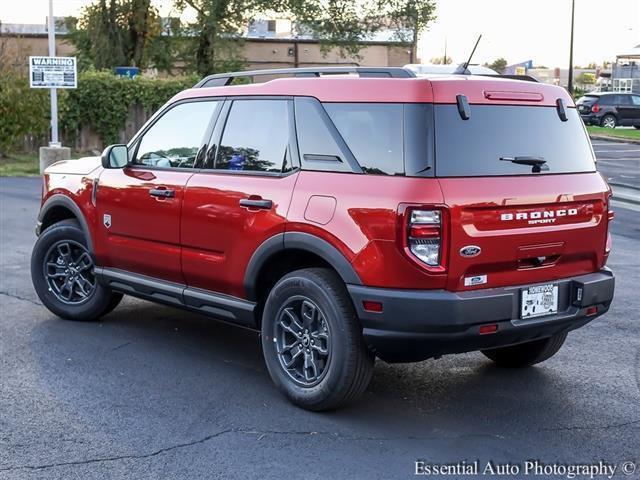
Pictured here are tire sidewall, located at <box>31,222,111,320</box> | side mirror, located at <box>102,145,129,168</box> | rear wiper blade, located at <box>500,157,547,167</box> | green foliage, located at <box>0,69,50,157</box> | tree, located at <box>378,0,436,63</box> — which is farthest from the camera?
tree, located at <box>378,0,436,63</box>

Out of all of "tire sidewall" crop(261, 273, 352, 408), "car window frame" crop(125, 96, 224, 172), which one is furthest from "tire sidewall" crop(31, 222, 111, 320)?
"tire sidewall" crop(261, 273, 352, 408)

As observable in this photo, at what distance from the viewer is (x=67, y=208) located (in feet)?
22.6

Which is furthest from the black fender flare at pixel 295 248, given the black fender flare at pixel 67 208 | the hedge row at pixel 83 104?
the hedge row at pixel 83 104

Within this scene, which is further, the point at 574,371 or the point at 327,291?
the point at 574,371

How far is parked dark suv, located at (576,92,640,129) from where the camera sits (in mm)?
37969

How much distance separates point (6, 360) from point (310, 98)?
2762 millimetres

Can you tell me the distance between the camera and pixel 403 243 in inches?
175

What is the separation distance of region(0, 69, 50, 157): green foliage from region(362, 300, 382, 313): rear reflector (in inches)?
750

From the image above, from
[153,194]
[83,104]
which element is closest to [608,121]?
[83,104]

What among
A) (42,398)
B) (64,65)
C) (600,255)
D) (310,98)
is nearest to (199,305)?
(42,398)

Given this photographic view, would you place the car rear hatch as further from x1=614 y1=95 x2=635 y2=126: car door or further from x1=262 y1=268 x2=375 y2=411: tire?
x1=614 y1=95 x2=635 y2=126: car door

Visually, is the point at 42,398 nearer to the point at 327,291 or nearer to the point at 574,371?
the point at 327,291

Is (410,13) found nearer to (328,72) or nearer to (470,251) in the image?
(328,72)

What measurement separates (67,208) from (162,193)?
1333 millimetres
